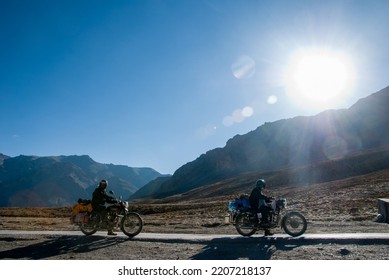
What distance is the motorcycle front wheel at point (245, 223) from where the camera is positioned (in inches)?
563

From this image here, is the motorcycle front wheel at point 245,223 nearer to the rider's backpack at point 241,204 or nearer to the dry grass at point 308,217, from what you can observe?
the rider's backpack at point 241,204

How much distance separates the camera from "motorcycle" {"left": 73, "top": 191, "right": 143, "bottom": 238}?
49.6ft

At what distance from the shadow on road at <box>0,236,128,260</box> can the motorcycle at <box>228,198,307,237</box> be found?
4.70 metres

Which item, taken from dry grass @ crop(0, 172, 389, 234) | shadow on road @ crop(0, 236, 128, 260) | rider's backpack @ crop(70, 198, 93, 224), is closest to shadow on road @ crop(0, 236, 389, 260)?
shadow on road @ crop(0, 236, 128, 260)

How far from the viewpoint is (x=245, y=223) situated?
1443 centimetres

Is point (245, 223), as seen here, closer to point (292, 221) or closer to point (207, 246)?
point (292, 221)

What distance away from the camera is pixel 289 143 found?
18400 cm

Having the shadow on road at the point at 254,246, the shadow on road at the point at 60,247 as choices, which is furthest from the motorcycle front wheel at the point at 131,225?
the shadow on road at the point at 254,246

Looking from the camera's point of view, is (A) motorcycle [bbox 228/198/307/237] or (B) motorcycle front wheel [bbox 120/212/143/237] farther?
(B) motorcycle front wheel [bbox 120/212/143/237]

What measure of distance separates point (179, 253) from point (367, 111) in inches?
6866

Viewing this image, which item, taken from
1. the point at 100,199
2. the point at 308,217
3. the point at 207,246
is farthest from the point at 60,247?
the point at 308,217

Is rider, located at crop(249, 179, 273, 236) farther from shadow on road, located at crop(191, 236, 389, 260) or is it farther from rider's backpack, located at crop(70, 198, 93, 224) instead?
rider's backpack, located at crop(70, 198, 93, 224)
